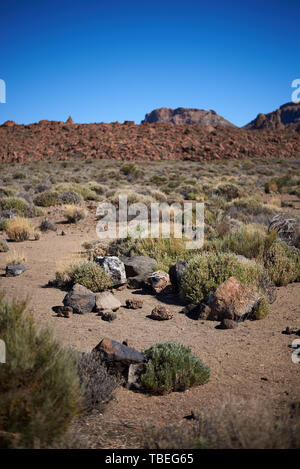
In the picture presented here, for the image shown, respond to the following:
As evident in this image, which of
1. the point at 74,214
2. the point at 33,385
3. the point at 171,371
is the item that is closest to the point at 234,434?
the point at 33,385

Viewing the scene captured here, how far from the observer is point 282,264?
7035 millimetres

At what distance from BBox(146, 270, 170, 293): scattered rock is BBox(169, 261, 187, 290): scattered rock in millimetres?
113

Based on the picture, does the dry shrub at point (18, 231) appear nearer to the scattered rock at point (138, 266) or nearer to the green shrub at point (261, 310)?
the scattered rock at point (138, 266)

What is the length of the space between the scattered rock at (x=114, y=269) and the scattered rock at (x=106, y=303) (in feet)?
2.79

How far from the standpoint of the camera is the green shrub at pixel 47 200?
51.0 feet

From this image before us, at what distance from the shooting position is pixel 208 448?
2.05 m

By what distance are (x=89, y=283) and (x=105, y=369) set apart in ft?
9.68

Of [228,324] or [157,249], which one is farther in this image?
[157,249]

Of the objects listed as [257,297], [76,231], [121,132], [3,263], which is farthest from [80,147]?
[257,297]

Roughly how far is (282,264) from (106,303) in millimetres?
4026

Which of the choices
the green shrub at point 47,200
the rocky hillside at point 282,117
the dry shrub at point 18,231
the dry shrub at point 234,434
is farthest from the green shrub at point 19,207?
the rocky hillside at point 282,117

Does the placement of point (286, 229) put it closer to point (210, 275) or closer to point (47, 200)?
point (210, 275)

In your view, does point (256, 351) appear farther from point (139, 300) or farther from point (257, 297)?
point (139, 300)

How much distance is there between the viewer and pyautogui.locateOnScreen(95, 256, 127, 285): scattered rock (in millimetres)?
6559
